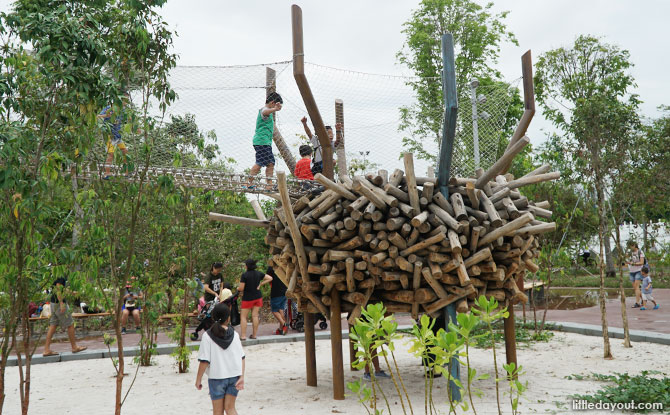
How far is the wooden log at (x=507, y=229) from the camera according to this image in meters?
5.43

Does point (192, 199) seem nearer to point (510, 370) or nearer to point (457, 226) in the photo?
point (457, 226)

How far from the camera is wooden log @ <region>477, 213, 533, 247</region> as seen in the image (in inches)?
214

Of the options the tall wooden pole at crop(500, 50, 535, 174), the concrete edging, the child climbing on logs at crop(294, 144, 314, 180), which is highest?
the tall wooden pole at crop(500, 50, 535, 174)

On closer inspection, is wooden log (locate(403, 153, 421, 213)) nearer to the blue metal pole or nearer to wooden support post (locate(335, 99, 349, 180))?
the blue metal pole

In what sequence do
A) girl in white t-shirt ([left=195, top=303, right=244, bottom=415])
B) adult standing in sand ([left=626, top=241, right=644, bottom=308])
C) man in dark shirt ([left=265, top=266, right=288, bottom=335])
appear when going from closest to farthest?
girl in white t-shirt ([left=195, top=303, right=244, bottom=415])
man in dark shirt ([left=265, top=266, right=288, bottom=335])
adult standing in sand ([left=626, top=241, right=644, bottom=308])

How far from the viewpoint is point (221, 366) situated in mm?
4801

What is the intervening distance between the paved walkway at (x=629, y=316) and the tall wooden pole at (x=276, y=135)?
23.0ft

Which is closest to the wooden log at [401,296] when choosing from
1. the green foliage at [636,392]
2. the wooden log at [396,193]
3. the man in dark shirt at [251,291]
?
the wooden log at [396,193]

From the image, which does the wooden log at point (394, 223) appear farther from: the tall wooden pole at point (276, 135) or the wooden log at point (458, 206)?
the tall wooden pole at point (276, 135)

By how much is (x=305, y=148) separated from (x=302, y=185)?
108cm

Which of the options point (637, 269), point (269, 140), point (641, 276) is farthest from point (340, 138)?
point (641, 276)

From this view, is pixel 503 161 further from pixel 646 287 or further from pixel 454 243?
pixel 646 287

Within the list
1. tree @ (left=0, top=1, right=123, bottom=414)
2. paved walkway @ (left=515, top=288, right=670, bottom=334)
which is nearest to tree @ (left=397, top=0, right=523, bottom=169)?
paved walkway @ (left=515, top=288, right=670, bottom=334)

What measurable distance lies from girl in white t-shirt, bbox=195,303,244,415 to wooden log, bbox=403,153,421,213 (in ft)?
7.17
